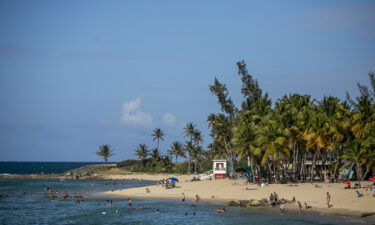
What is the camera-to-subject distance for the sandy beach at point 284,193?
52.3m

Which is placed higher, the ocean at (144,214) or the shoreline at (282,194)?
the shoreline at (282,194)

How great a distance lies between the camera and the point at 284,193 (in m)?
63.2

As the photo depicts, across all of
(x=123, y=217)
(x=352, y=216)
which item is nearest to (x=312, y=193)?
(x=352, y=216)

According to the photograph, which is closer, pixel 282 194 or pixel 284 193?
pixel 282 194

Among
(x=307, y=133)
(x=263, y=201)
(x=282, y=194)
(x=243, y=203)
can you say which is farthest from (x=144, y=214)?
(x=307, y=133)

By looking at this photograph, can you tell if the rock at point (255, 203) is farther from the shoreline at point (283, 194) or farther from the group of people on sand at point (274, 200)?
the shoreline at point (283, 194)

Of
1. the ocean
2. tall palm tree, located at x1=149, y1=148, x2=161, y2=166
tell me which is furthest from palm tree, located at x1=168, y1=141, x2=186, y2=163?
the ocean

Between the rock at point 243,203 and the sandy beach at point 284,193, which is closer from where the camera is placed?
the sandy beach at point 284,193

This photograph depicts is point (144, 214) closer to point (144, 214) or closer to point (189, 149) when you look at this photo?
point (144, 214)

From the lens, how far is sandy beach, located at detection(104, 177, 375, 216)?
5228 centimetres

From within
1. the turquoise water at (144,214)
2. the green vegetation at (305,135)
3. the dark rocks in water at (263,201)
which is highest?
the green vegetation at (305,135)

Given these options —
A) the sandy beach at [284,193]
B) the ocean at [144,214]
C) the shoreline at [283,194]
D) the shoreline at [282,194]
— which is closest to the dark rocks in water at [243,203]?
the ocean at [144,214]

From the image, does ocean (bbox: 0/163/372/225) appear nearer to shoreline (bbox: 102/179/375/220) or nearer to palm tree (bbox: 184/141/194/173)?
shoreline (bbox: 102/179/375/220)

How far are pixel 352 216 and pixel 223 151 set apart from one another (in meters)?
63.0
